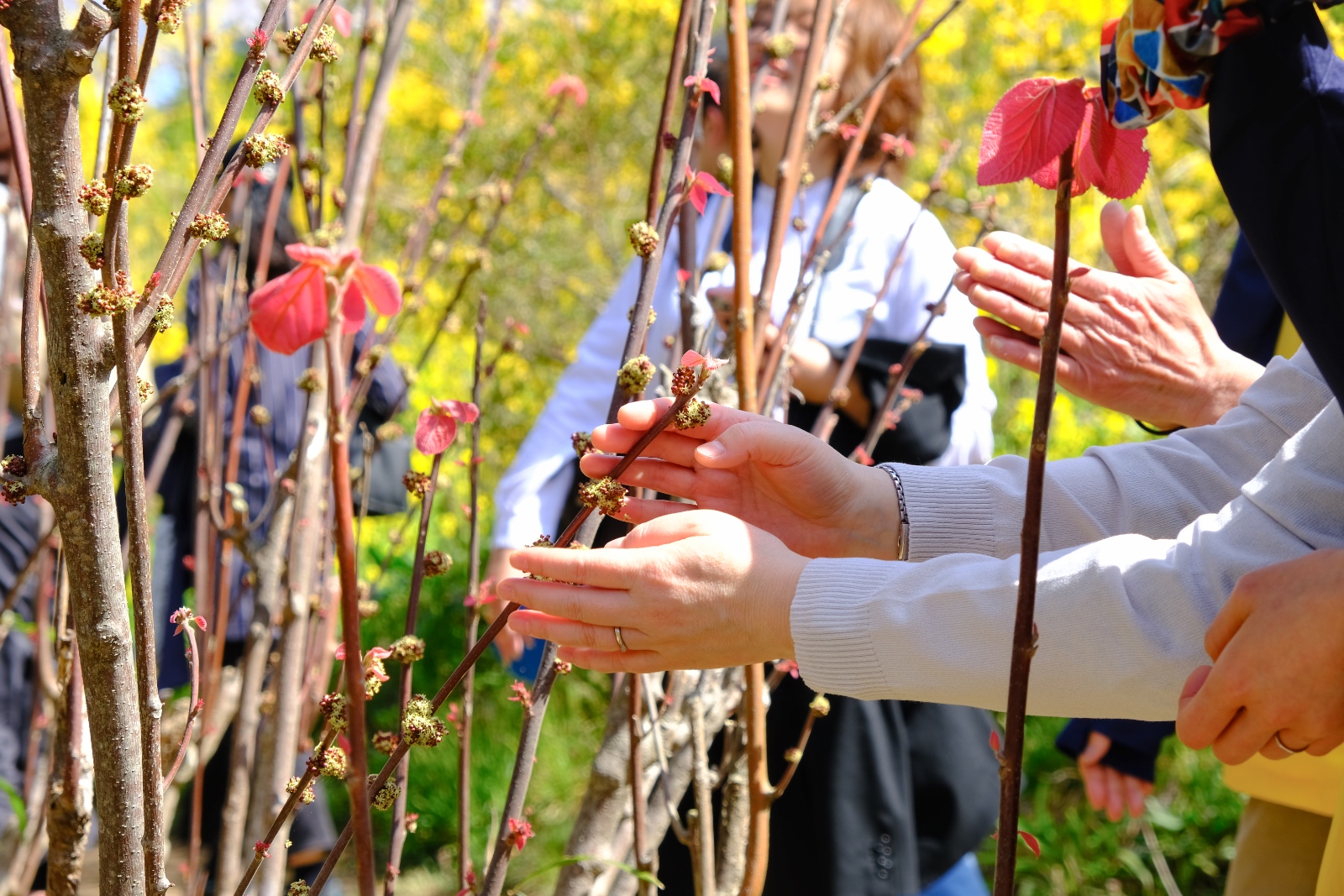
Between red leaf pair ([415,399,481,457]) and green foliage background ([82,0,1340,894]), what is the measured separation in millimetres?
2323

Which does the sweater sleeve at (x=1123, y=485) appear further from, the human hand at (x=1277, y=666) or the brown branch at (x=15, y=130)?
A: the brown branch at (x=15, y=130)

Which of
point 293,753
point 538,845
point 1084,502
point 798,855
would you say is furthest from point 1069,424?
point 293,753

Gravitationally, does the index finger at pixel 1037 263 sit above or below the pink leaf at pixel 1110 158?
below

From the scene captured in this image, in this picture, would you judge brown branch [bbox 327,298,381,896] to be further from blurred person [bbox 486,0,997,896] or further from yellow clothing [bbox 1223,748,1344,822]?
yellow clothing [bbox 1223,748,1344,822]

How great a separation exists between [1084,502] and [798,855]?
872 mm

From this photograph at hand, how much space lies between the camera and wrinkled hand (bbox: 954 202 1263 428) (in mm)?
1369

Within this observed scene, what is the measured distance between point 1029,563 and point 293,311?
0.54 meters

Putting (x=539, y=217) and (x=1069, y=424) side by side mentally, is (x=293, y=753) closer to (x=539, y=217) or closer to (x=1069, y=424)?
(x=1069, y=424)

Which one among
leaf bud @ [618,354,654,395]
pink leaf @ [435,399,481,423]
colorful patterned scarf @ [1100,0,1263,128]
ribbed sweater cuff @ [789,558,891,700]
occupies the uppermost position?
colorful patterned scarf @ [1100,0,1263,128]

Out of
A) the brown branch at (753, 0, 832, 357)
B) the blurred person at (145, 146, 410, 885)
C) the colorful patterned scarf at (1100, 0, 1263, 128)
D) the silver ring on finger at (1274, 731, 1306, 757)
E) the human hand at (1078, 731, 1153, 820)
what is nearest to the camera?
the colorful patterned scarf at (1100, 0, 1263, 128)

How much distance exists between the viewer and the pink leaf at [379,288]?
33.5 inches

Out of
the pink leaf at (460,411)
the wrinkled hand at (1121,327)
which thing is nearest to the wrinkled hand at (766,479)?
the pink leaf at (460,411)

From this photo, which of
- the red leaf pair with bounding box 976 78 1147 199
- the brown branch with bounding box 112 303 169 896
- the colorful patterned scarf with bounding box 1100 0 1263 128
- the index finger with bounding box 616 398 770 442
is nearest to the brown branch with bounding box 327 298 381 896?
the brown branch with bounding box 112 303 169 896

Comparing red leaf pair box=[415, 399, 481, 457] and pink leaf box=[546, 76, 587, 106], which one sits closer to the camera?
red leaf pair box=[415, 399, 481, 457]
